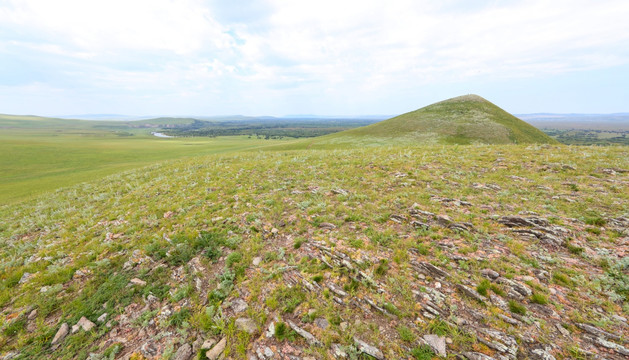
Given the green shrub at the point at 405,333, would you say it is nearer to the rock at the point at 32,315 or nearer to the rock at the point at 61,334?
the rock at the point at 61,334

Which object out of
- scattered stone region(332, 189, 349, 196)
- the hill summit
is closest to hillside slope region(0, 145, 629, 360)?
scattered stone region(332, 189, 349, 196)

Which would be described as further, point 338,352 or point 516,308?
point 516,308

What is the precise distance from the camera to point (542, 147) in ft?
71.6

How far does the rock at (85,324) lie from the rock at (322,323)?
7410 millimetres

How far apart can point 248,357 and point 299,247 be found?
4.37 m

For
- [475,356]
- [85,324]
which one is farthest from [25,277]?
[475,356]

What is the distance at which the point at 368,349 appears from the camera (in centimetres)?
578

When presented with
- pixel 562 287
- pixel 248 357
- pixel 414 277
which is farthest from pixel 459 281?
pixel 248 357

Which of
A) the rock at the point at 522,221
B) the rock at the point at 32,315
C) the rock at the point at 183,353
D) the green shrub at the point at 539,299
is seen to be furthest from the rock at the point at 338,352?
the rock at the point at 32,315

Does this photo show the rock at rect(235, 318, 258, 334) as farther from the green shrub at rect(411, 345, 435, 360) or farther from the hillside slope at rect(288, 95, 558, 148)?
the hillside slope at rect(288, 95, 558, 148)

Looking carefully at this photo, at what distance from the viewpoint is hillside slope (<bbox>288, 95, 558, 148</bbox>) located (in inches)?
2416

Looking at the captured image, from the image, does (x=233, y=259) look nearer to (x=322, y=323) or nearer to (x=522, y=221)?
(x=322, y=323)

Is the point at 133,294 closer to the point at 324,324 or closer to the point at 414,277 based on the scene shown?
the point at 324,324

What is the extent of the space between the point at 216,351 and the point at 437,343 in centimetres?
598
